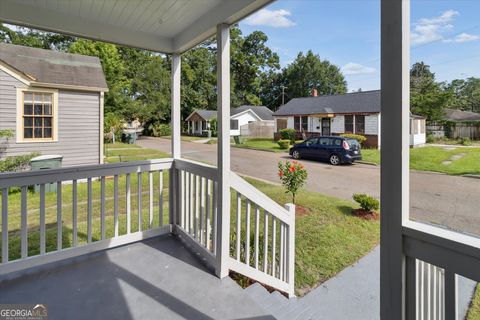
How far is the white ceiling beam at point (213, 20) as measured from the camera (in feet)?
5.75

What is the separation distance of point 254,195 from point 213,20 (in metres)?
1.39

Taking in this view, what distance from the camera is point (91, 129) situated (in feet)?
17.8

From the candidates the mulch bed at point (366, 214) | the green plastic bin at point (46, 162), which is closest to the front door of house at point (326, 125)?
the mulch bed at point (366, 214)

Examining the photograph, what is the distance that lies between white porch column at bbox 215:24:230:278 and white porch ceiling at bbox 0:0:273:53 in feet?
0.64

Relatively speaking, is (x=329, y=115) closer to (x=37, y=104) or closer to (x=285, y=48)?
(x=285, y=48)

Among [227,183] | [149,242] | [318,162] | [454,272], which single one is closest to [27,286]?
[149,242]

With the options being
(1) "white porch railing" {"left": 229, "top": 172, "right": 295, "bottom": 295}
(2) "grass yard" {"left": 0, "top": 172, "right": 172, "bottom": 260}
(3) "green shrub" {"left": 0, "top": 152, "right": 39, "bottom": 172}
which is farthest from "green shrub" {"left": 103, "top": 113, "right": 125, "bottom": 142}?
(1) "white porch railing" {"left": 229, "top": 172, "right": 295, "bottom": 295}

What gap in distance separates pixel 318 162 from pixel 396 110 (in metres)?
3.62

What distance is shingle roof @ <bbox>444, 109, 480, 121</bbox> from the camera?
1.03 meters

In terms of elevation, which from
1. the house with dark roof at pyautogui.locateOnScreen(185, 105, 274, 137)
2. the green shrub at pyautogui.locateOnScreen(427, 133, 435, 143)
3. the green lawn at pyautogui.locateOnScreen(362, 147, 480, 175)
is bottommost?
the green lawn at pyautogui.locateOnScreen(362, 147, 480, 175)

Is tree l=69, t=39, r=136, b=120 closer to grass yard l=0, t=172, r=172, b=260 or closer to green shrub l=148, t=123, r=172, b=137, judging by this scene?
green shrub l=148, t=123, r=172, b=137

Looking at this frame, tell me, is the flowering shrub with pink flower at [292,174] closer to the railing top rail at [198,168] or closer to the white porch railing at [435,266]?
the railing top rail at [198,168]

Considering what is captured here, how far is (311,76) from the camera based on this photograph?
3.04 m

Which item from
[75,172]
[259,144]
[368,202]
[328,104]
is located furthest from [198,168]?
[368,202]
